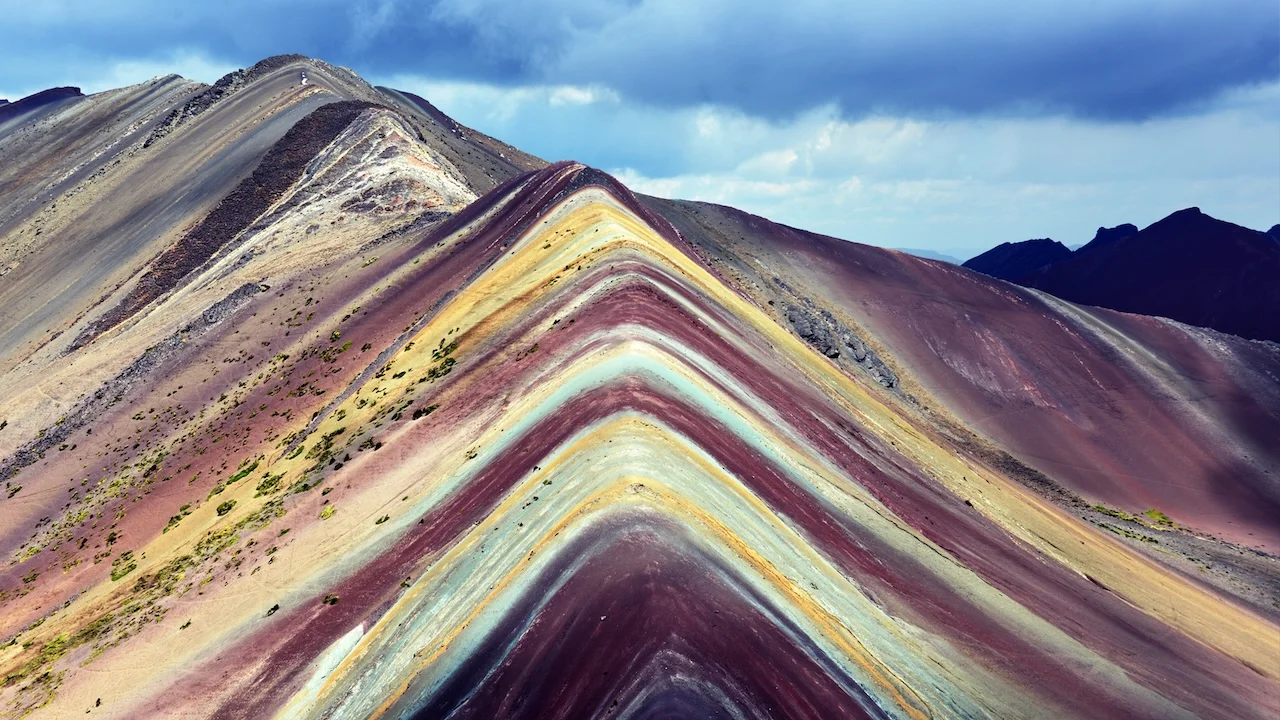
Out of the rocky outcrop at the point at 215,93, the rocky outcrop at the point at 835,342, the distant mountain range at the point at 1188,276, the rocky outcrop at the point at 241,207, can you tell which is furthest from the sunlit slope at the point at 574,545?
the distant mountain range at the point at 1188,276

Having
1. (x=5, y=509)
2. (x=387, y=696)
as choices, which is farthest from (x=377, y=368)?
(x=387, y=696)

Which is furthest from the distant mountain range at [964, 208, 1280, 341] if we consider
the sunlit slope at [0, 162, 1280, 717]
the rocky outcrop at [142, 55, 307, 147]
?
the rocky outcrop at [142, 55, 307, 147]

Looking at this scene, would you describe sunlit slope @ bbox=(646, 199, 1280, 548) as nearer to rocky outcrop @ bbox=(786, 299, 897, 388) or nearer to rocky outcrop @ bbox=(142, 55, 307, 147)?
rocky outcrop @ bbox=(786, 299, 897, 388)

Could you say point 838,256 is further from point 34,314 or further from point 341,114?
point 34,314

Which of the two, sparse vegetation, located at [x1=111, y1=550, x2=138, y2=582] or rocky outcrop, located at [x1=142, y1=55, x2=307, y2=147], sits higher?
rocky outcrop, located at [x1=142, y1=55, x2=307, y2=147]

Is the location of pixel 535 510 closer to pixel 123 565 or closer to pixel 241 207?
pixel 123 565
